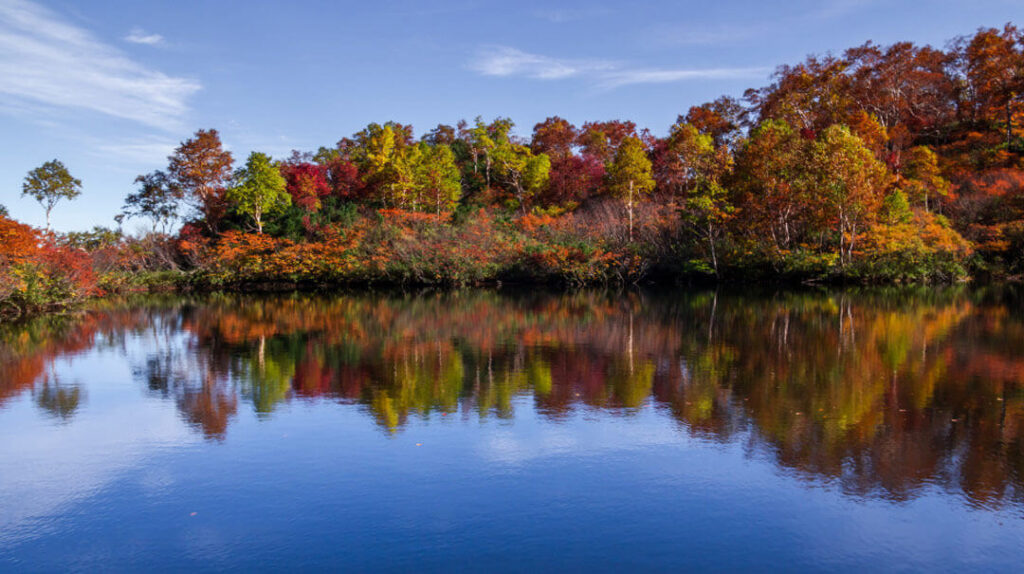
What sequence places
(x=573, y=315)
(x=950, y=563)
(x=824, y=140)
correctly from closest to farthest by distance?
(x=950, y=563) < (x=573, y=315) < (x=824, y=140)

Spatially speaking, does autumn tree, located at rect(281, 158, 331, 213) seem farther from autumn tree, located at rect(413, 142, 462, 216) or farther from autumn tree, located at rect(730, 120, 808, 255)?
autumn tree, located at rect(730, 120, 808, 255)

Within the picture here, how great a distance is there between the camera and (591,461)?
5602 millimetres

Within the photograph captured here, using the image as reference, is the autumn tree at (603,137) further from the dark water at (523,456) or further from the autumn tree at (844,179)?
the dark water at (523,456)

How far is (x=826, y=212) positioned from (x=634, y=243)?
867 cm

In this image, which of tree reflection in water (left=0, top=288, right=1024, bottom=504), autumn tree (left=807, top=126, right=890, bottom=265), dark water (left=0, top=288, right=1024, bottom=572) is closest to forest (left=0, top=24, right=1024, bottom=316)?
autumn tree (left=807, top=126, right=890, bottom=265)

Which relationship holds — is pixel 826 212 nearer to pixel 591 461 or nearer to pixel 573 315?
pixel 573 315

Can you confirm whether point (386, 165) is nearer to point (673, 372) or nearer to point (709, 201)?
point (709, 201)

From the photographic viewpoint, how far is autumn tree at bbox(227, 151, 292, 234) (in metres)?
36.8

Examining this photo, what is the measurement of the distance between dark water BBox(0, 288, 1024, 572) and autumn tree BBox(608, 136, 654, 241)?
24376mm

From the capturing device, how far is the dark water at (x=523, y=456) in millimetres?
4094

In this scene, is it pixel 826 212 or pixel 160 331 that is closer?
pixel 160 331

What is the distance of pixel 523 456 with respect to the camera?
577cm

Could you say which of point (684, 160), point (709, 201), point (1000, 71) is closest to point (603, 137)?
point (684, 160)

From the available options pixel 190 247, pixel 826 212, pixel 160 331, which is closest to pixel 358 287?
pixel 190 247
